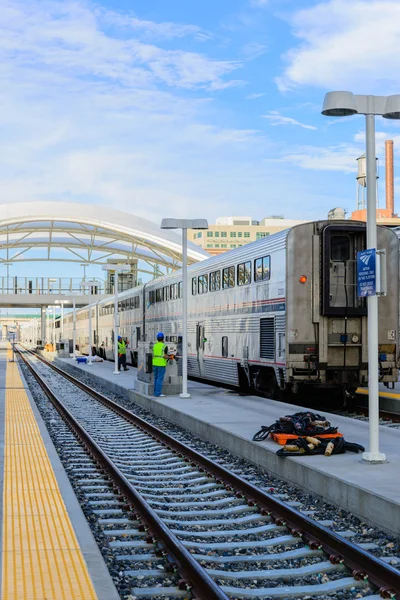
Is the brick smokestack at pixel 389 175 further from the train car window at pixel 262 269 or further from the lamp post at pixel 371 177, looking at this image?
the lamp post at pixel 371 177

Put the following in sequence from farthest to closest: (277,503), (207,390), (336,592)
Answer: (207,390), (277,503), (336,592)

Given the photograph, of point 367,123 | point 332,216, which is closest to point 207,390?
point 332,216

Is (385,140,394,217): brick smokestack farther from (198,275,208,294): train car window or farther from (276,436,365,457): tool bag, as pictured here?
(276,436,365,457): tool bag

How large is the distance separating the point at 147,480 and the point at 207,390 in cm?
1217

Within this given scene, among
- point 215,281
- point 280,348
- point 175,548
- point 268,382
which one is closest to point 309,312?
point 280,348

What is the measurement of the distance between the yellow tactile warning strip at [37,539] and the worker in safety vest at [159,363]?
8.47 m

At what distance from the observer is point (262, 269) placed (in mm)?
18422

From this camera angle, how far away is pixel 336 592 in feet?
19.8

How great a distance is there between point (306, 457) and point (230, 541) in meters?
2.89

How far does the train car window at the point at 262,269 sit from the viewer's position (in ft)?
59.0

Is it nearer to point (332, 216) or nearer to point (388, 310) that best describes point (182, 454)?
point (388, 310)

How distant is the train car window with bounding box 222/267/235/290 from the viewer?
21.1 meters

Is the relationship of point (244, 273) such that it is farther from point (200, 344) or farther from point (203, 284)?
point (200, 344)

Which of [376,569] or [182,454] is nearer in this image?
[376,569]
